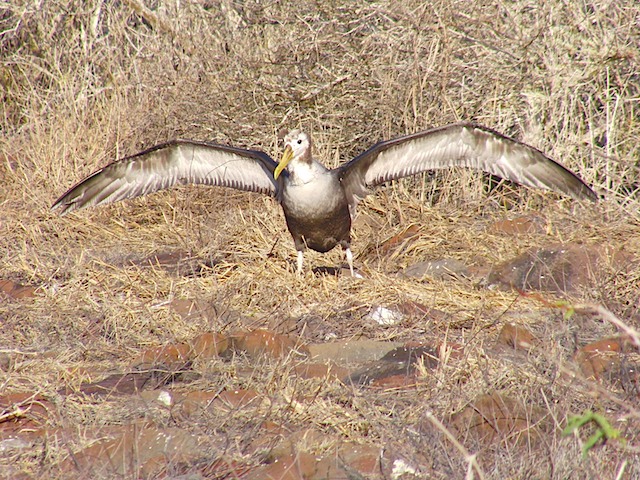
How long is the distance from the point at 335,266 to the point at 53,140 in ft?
9.50

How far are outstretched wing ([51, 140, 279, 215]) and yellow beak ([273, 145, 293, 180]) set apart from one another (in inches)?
8.5

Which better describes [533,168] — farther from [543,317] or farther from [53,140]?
[53,140]

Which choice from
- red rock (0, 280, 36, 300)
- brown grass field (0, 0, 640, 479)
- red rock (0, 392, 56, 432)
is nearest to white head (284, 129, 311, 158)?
brown grass field (0, 0, 640, 479)

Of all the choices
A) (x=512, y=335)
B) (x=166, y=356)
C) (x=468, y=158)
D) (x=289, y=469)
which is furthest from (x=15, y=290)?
(x=289, y=469)

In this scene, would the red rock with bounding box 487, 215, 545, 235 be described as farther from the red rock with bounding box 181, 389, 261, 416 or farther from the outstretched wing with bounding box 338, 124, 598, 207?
the red rock with bounding box 181, 389, 261, 416

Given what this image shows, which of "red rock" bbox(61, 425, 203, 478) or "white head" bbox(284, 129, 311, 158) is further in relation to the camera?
"white head" bbox(284, 129, 311, 158)

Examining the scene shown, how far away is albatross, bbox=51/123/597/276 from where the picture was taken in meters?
5.45

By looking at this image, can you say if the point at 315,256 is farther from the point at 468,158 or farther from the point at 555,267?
the point at 555,267

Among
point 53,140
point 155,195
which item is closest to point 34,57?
point 53,140

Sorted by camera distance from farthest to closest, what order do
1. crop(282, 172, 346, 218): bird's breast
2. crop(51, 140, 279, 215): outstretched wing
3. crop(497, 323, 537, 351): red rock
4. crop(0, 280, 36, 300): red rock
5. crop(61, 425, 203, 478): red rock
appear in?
crop(51, 140, 279, 215): outstretched wing, crop(282, 172, 346, 218): bird's breast, crop(0, 280, 36, 300): red rock, crop(497, 323, 537, 351): red rock, crop(61, 425, 203, 478): red rock

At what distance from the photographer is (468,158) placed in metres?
5.57

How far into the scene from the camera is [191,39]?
7543mm

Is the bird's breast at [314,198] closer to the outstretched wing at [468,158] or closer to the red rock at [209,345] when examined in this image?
the outstretched wing at [468,158]

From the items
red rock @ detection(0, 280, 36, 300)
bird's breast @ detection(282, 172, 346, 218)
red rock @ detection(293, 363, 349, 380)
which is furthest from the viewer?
bird's breast @ detection(282, 172, 346, 218)
